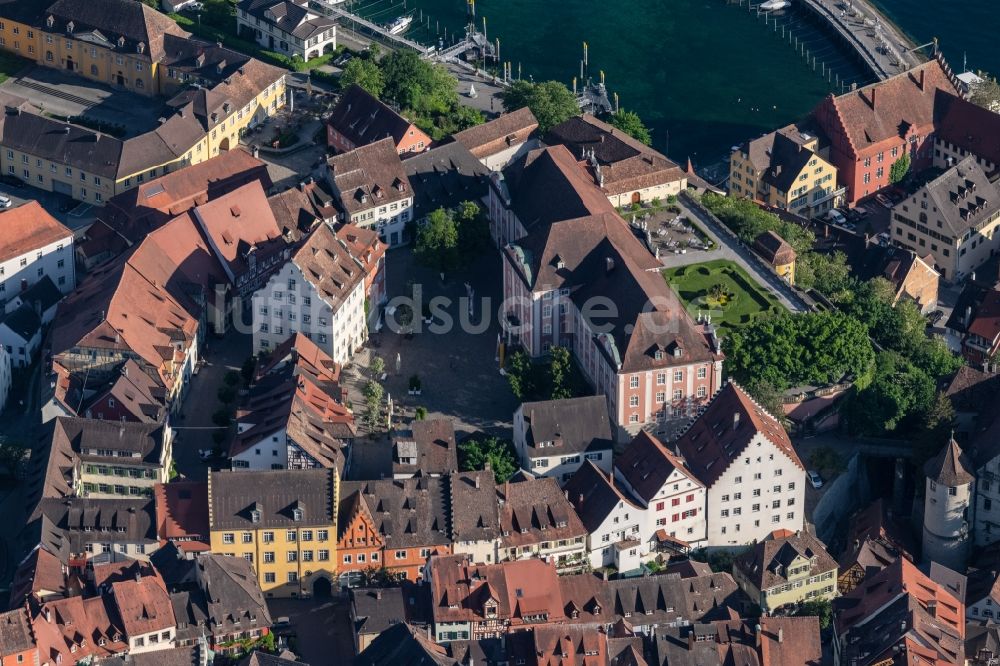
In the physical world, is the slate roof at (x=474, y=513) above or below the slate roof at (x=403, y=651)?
above

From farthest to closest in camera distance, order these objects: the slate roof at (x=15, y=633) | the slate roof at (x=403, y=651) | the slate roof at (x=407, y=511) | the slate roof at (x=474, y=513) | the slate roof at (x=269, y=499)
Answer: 1. the slate roof at (x=474, y=513)
2. the slate roof at (x=407, y=511)
3. the slate roof at (x=269, y=499)
4. the slate roof at (x=403, y=651)
5. the slate roof at (x=15, y=633)

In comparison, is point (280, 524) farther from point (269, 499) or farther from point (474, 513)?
point (474, 513)

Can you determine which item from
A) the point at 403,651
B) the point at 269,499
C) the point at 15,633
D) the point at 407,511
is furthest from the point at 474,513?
the point at 15,633

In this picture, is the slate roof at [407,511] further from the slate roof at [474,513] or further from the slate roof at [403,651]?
the slate roof at [403,651]

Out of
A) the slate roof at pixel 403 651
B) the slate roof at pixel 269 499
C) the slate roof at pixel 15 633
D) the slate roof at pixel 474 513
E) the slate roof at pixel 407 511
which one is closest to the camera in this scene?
the slate roof at pixel 15 633

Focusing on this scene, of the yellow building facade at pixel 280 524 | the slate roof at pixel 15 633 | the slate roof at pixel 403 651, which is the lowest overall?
the slate roof at pixel 403 651

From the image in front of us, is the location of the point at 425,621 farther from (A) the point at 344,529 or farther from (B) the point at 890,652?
(B) the point at 890,652

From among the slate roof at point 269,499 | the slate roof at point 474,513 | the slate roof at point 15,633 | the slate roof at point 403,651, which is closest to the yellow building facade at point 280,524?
the slate roof at point 269,499

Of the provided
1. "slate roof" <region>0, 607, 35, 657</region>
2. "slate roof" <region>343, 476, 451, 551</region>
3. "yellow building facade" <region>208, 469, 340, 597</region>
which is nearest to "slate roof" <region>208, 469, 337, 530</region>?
"yellow building facade" <region>208, 469, 340, 597</region>
